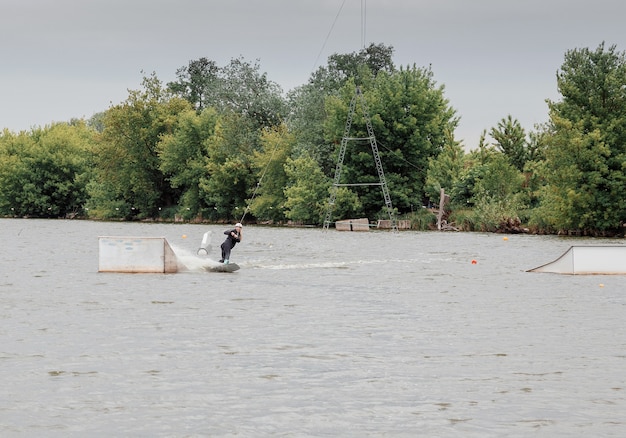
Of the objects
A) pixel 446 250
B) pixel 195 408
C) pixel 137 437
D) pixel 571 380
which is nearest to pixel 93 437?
pixel 137 437

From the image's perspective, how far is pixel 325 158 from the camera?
106 m

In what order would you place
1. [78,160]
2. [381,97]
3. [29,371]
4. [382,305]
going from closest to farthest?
[29,371] → [382,305] → [381,97] → [78,160]

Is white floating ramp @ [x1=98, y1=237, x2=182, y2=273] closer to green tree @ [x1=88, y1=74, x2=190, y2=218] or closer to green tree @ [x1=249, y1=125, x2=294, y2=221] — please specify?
green tree @ [x1=249, y1=125, x2=294, y2=221]

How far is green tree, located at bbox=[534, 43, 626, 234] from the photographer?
259 ft

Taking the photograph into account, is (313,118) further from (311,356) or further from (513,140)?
(311,356)

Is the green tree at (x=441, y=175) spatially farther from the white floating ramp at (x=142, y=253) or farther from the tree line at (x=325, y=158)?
the white floating ramp at (x=142, y=253)

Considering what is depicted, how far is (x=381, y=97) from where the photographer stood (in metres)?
103

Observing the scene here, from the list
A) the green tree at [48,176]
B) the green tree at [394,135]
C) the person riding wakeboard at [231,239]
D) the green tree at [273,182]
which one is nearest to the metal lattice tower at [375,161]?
the green tree at [394,135]

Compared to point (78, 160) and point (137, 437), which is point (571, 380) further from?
point (78, 160)

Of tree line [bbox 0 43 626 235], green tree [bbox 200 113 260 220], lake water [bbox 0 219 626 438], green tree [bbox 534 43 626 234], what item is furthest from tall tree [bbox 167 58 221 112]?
lake water [bbox 0 219 626 438]

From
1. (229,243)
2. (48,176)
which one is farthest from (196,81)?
(229,243)

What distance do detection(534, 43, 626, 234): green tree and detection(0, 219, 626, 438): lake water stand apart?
43191mm

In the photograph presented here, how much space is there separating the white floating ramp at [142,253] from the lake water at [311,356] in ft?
1.51

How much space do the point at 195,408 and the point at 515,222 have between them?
73.6m
